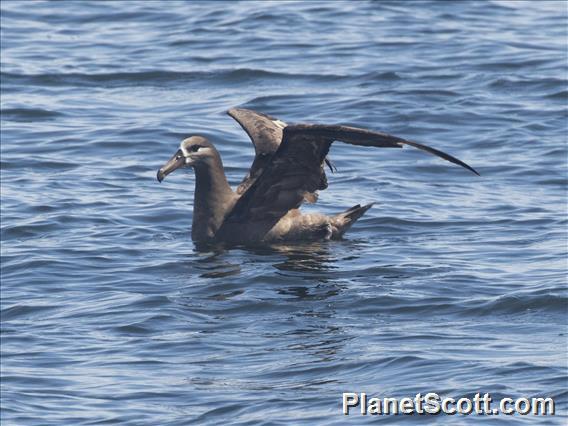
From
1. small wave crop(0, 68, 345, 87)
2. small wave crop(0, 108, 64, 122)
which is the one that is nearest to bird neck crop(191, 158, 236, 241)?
small wave crop(0, 108, 64, 122)

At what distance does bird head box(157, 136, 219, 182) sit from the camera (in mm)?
13508

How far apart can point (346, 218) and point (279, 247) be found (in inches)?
24.7

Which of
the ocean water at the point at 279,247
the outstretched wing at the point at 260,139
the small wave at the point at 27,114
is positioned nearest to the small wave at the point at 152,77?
the ocean water at the point at 279,247

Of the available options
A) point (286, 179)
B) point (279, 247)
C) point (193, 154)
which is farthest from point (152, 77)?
point (279, 247)

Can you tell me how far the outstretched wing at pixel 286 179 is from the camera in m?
12.6

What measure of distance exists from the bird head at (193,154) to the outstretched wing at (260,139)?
0.51 meters

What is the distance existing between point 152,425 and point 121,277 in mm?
3575

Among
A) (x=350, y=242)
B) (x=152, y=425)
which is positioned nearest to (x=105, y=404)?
(x=152, y=425)

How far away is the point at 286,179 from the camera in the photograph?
525 inches

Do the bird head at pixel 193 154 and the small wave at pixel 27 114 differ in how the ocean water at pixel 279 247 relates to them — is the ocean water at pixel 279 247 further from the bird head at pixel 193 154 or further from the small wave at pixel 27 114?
the bird head at pixel 193 154

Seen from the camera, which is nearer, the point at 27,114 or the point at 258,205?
the point at 258,205

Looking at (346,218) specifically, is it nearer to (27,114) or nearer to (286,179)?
(286,179)

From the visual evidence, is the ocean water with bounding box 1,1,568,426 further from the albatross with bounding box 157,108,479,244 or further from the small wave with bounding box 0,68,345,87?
the albatross with bounding box 157,108,479,244

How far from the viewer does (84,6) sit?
24.3 metres
